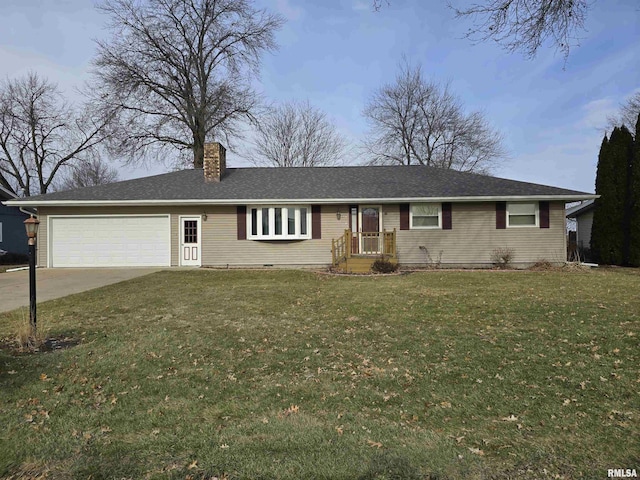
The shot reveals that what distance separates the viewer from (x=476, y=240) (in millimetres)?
13367

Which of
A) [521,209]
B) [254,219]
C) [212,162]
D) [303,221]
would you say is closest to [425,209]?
[521,209]

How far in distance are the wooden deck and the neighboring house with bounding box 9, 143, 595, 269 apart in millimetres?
560

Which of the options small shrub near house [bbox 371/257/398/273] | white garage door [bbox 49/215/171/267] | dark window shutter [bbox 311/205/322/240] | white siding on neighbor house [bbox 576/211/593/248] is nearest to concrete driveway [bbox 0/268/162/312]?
white garage door [bbox 49/215/171/267]

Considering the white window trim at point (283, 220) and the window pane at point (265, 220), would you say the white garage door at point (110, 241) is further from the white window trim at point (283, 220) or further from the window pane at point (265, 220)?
the window pane at point (265, 220)

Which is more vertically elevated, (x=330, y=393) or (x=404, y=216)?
(x=404, y=216)

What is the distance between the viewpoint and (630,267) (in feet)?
46.0

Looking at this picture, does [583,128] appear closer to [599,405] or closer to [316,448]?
[599,405]

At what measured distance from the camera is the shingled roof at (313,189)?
1306 centimetres

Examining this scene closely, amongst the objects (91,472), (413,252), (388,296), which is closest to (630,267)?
(413,252)

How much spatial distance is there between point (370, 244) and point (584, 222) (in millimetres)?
14670

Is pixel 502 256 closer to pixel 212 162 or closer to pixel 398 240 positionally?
pixel 398 240

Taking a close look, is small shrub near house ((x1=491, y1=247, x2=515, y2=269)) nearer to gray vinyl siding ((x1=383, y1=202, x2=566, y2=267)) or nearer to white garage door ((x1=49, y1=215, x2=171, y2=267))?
gray vinyl siding ((x1=383, y1=202, x2=566, y2=267))

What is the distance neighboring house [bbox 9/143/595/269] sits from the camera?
520 inches

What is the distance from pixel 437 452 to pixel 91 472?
221cm
